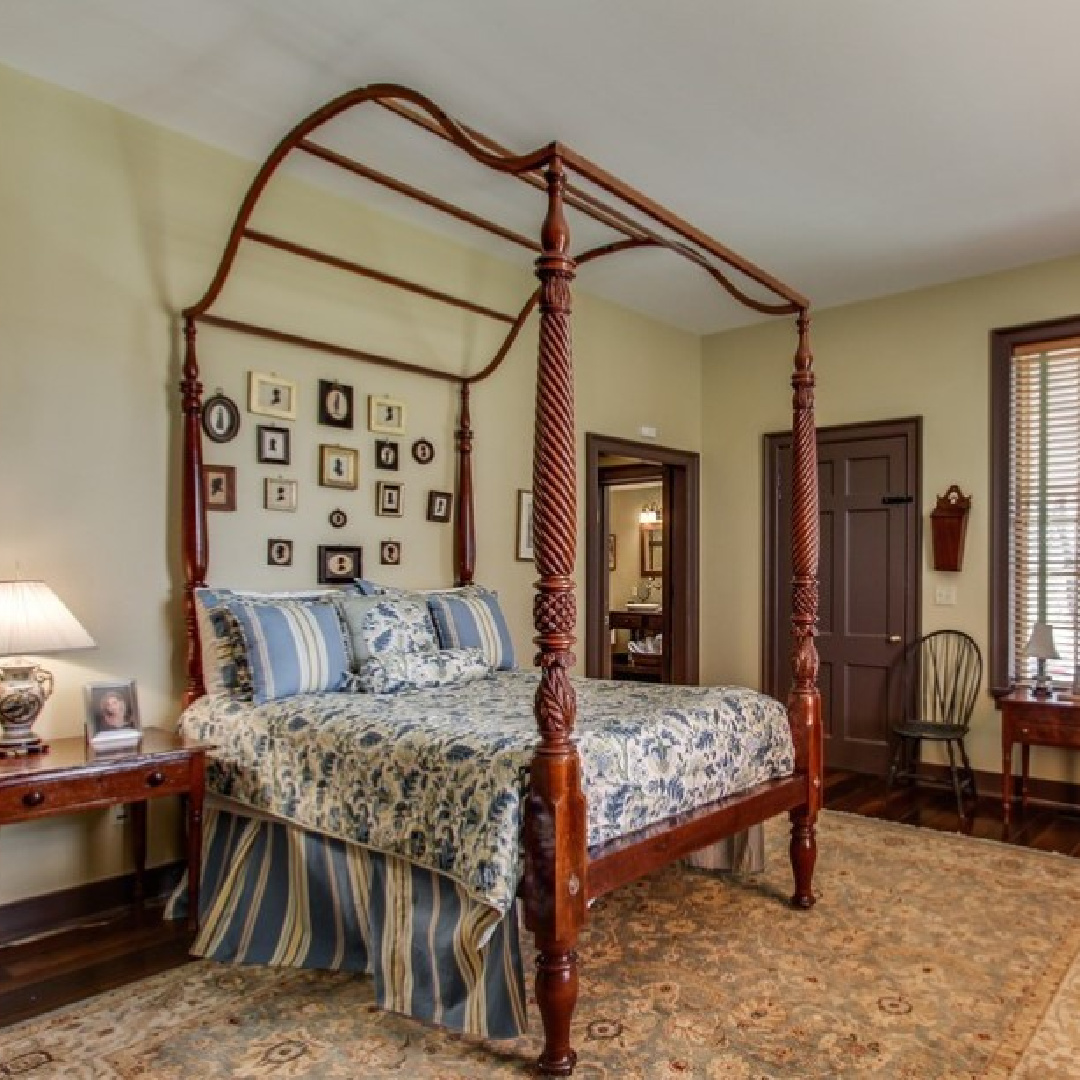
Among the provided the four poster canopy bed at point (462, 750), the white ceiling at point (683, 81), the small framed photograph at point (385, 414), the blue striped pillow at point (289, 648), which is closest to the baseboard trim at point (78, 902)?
the four poster canopy bed at point (462, 750)

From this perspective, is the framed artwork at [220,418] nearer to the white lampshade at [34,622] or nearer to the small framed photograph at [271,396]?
the small framed photograph at [271,396]

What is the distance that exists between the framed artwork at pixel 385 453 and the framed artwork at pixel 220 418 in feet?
2.35

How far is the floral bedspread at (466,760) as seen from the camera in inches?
88.5

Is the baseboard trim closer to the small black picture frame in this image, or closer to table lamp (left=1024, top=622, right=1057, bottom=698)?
the small black picture frame

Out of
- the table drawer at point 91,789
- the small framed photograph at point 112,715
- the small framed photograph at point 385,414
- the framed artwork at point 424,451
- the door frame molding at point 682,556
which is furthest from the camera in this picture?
the door frame molding at point 682,556

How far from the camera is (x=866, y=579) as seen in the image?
5.41m

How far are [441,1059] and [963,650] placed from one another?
12.9 feet

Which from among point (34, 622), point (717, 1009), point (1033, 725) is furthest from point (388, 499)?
point (1033, 725)

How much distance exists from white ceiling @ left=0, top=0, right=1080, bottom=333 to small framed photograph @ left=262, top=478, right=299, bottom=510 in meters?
1.39

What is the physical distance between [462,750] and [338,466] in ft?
6.57

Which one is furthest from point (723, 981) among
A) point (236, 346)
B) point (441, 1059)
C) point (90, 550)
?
point (236, 346)

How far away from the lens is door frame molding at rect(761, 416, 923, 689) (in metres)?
5.20

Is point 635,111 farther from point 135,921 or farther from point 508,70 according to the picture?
point 135,921

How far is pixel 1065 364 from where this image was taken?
4.73m
